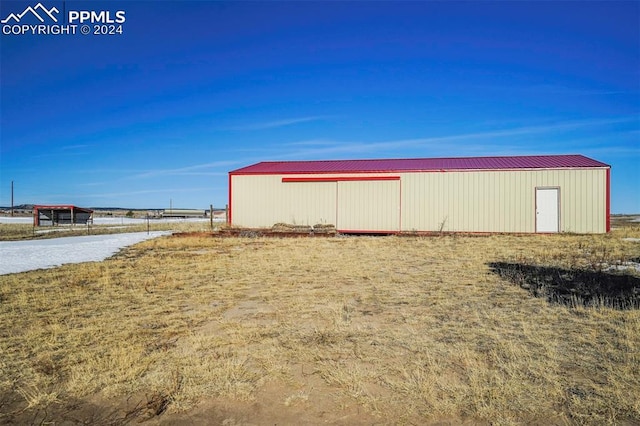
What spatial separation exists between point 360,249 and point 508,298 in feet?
26.7

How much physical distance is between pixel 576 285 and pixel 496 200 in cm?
1304

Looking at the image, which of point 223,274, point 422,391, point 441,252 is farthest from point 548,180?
point 422,391

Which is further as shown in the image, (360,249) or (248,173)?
(248,173)

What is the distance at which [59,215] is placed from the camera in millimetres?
32969

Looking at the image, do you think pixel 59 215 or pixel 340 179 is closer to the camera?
pixel 340 179

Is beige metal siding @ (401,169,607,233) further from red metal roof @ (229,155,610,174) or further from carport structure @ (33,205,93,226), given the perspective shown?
carport structure @ (33,205,93,226)

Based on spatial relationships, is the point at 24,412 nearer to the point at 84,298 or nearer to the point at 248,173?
the point at 84,298

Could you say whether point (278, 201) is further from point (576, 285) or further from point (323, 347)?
point (323, 347)

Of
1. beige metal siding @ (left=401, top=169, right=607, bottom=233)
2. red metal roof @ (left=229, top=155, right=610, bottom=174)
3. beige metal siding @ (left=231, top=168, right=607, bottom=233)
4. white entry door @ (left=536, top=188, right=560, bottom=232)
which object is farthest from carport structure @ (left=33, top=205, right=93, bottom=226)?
white entry door @ (left=536, top=188, right=560, bottom=232)

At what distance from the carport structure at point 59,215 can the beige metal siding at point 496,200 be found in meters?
25.4

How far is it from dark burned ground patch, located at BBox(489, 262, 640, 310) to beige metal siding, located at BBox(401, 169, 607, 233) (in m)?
10.6

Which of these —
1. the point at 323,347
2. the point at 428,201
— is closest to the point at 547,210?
the point at 428,201

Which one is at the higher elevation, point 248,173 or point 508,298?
point 248,173

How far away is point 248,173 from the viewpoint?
23.4 meters
